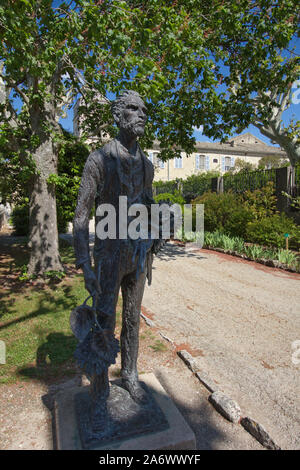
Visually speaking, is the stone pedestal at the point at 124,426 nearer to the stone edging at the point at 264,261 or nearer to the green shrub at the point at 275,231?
the stone edging at the point at 264,261

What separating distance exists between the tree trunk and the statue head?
557 cm

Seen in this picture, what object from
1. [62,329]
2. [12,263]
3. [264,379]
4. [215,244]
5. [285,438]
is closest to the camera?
[285,438]

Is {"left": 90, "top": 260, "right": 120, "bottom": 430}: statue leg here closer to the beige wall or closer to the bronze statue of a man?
the bronze statue of a man

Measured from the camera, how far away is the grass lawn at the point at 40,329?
3.58 m

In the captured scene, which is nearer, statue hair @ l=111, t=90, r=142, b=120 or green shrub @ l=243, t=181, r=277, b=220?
statue hair @ l=111, t=90, r=142, b=120

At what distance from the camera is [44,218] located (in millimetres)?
7305

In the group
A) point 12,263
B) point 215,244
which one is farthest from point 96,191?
point 215,244

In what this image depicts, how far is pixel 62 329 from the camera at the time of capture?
4641mm

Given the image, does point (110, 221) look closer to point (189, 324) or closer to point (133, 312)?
point (133, 312)

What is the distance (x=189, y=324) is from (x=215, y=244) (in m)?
6.90

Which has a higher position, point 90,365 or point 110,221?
point 110,221

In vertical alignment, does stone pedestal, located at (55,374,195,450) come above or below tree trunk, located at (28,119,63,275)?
below

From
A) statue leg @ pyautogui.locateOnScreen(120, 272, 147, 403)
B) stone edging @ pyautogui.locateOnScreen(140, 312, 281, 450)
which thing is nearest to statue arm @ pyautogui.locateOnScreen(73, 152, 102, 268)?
statue leg @ pyautogui.locateOnScreen(120, 272, 147, 403)

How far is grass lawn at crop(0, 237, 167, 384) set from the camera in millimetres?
3584
